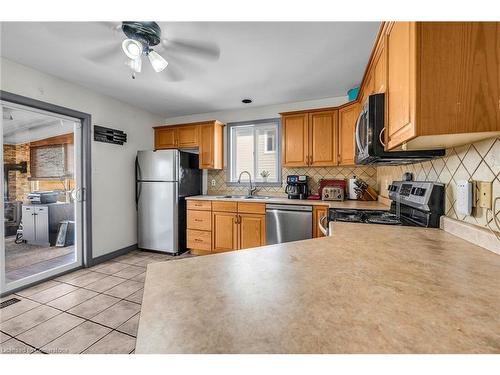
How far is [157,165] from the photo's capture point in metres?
3.53

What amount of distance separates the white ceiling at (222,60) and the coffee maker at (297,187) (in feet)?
3.91

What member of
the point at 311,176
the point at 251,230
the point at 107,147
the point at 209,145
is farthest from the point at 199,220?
the point at 311,176

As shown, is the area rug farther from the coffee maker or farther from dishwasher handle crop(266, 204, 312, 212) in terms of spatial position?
the coffee maker

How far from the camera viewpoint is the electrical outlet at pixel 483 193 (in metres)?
0.99

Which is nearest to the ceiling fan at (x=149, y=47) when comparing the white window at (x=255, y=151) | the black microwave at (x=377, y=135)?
the black microwave at (x=377, y=135)

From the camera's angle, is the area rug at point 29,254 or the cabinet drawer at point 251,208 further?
the cabinet drawer at point 251,208

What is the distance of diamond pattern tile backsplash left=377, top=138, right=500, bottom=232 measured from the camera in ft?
3.19

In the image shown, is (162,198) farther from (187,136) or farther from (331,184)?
(331,184)

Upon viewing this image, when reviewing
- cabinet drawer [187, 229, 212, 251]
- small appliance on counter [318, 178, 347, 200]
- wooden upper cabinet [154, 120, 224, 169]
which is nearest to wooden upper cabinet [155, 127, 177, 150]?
wooden upper cabinet [154, 120, 224, 169]

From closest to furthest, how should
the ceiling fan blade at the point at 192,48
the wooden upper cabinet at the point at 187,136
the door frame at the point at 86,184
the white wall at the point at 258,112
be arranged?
the ceiling fan blade at the point at 192,48 → the door frame at the point at 86,184 → the white wall at the point at 258,112 → the wooden upper cabinet at the point at 187,136

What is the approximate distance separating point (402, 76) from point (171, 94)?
290 centimetres

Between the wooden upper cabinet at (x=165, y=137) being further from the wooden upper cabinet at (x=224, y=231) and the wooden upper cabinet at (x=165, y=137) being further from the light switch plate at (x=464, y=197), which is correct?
the light switch plate at (x=464, y=197)

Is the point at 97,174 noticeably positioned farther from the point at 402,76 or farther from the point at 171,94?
the point at 402,76

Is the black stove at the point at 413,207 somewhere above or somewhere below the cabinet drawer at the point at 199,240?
above
